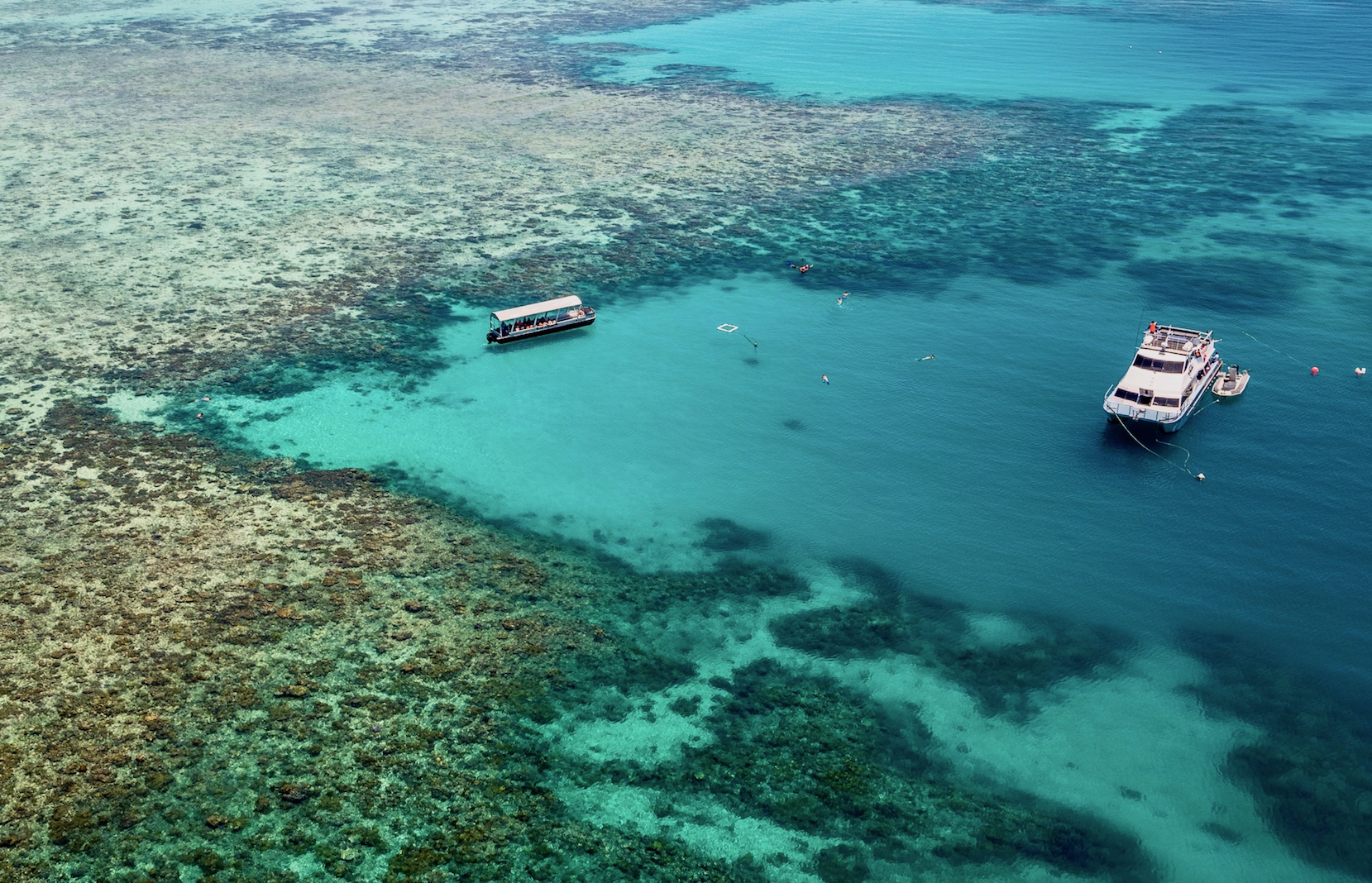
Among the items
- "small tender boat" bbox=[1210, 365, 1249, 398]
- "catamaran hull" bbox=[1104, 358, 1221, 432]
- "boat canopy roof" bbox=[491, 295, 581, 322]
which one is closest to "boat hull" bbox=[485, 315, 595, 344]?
"boat canopy roof" bbox=[491, 295, 581, 322]

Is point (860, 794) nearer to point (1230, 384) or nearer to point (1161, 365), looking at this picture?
point (1161, 365)

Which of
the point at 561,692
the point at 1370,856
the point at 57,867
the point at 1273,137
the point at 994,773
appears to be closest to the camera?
the point at 57,867

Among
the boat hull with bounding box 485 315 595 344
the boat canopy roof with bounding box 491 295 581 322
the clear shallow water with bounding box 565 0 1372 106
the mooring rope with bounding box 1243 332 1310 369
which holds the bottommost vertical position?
the mooring rope with bounding box 1243 332 1310 369

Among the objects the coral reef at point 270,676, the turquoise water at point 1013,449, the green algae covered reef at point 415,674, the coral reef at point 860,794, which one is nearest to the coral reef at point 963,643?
the green algae covered reef at point 415,674

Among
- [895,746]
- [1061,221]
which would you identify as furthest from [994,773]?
[1061,221]

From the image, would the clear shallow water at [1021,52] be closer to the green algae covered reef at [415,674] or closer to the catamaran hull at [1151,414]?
the green algae covered reef at [415,674]

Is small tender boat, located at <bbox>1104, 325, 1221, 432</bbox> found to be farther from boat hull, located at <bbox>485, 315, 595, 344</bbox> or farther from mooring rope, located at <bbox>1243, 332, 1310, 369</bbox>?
boat hull, located at <bbox>485, 315, 595, 344</bbox>

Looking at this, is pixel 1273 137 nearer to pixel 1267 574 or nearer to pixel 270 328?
pixel 1267 574
